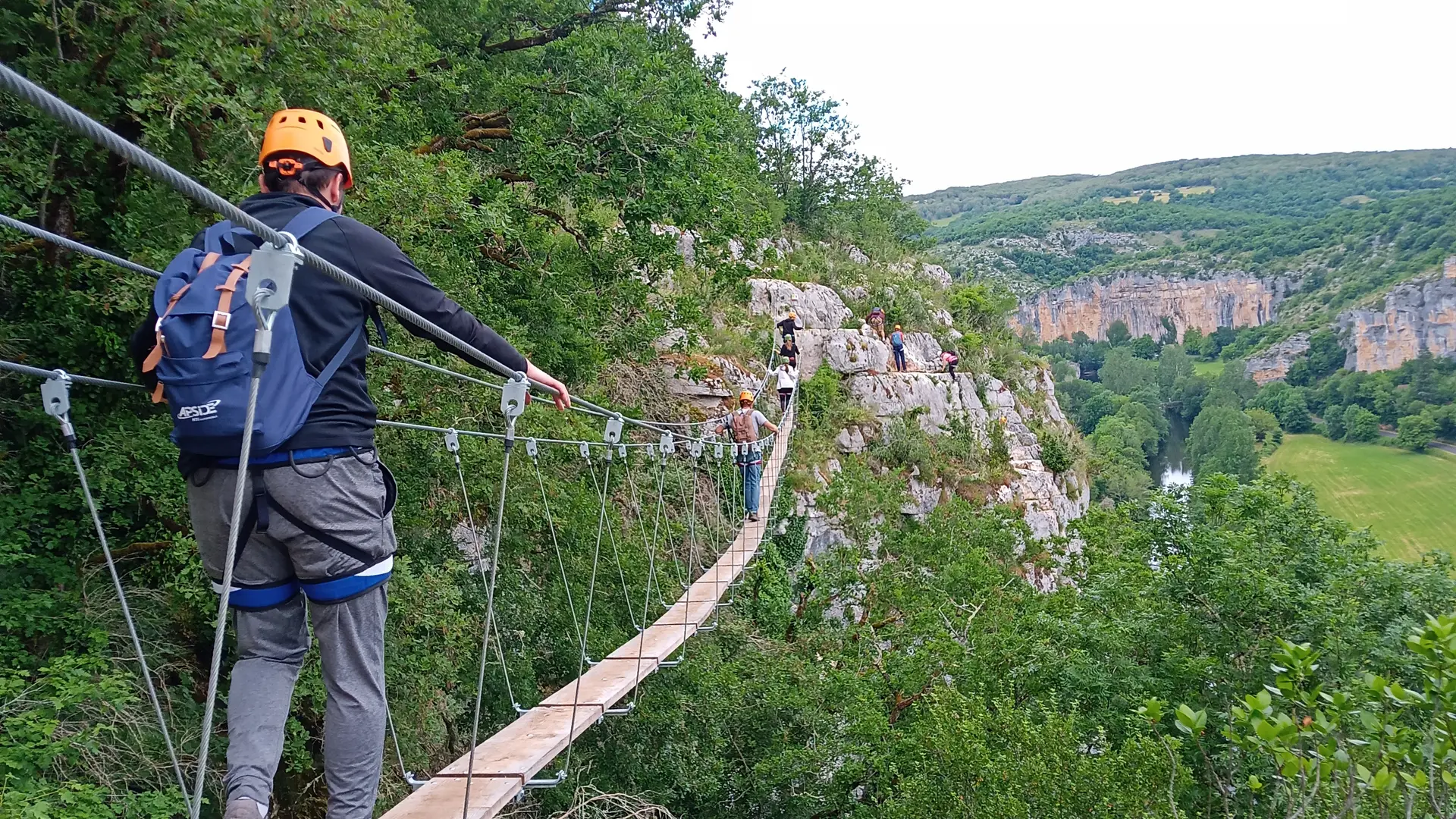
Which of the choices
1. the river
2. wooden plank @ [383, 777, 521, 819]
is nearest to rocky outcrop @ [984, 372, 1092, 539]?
wooden plank @ [383, 777, 521, 819]

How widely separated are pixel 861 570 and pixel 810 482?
142 cm

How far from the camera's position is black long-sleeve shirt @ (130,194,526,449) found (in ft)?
4.49

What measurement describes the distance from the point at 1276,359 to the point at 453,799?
90.2 m

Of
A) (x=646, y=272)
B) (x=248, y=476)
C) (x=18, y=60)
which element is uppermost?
(x=18, y=60)

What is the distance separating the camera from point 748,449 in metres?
7.64

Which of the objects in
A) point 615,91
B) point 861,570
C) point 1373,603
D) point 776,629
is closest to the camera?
point 615,91

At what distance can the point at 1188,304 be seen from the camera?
321 feet

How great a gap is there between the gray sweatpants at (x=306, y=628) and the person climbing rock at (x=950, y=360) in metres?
16.6

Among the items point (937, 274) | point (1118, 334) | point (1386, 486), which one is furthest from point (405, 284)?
point (1118, 334)

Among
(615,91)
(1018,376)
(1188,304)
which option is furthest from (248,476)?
(1188,304)

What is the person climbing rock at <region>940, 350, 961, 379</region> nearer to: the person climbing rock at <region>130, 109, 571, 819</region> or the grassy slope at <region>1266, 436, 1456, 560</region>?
the person climbing rock at <region>130, 109, 571, 819</region>

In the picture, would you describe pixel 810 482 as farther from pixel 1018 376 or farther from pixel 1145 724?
pixel 1018 376

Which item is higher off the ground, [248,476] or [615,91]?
[615,91]

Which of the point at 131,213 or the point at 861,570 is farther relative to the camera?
the point at 861,570
